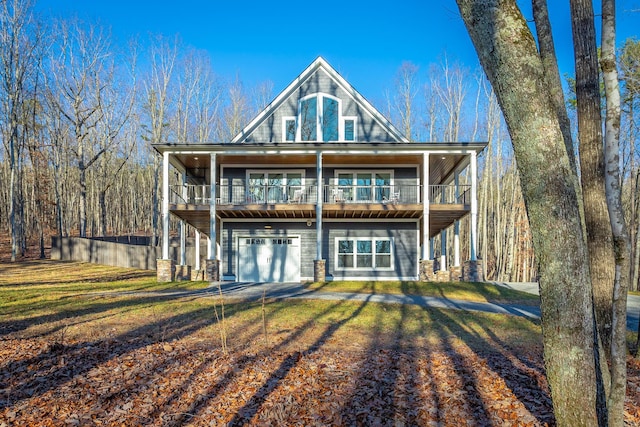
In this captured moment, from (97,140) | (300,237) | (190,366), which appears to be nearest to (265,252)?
(300,237)

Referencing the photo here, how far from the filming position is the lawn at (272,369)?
4598mm

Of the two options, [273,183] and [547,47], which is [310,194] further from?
[547,47]

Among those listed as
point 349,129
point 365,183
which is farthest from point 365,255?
point 349,129

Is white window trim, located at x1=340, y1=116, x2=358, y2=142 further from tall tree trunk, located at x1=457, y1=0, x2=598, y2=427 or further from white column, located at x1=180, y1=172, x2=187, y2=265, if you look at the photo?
tall tree trunk, located at x1=457, y1=0, x2=598, y2=427

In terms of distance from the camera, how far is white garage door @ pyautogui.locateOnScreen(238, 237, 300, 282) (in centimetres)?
1983

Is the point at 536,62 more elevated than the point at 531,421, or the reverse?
the point at 536,62

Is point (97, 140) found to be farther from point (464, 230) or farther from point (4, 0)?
point (464, 230)

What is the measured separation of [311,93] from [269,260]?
8.33 metres

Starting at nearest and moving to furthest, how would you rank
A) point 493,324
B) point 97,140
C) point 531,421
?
point 531,421
point 493,324
point 97,140

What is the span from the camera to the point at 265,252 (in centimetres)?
1991

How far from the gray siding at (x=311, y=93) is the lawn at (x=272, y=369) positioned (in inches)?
450

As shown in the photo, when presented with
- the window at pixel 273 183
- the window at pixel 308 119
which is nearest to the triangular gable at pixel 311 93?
the window at pixel 308 119

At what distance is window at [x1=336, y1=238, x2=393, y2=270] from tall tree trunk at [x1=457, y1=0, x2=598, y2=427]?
16430mm

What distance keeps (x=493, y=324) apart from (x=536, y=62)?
25.2ft
